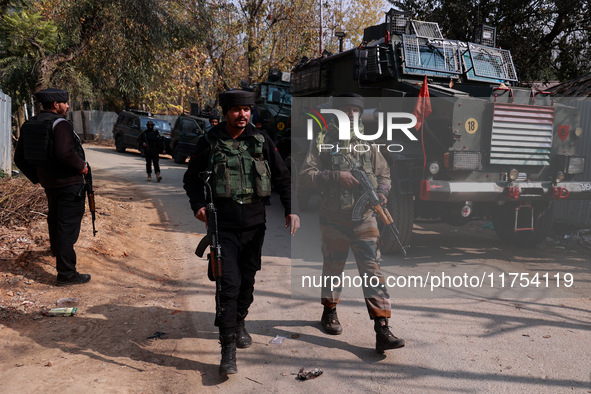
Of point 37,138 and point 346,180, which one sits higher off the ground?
point 37,138

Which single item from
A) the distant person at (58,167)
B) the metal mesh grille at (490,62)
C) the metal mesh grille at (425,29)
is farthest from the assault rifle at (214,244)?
the metal mesh grille at (490,62)

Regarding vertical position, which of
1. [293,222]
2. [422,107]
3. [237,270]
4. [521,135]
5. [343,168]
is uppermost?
[422,107]

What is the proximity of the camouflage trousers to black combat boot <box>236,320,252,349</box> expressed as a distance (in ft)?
2.31

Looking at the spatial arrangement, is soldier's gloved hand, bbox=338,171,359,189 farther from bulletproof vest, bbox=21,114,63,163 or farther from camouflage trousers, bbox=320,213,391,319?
bulletproof vest, bbox=21,114,63,163

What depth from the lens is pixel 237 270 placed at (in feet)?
11.9

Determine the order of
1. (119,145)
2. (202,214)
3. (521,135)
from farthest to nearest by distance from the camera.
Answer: (119,145) < (521,135) < (202,214)

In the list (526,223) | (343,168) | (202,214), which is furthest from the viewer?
(526,223)

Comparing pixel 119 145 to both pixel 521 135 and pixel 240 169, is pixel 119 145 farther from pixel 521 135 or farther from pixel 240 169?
pixel 240 169

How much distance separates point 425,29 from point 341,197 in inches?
228

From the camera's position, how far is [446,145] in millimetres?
6203

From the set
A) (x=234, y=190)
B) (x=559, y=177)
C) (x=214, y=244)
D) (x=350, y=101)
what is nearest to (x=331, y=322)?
(x=214, y=244)

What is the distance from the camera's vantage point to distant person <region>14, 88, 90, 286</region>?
4.85 m

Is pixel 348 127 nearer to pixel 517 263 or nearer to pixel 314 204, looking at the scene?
pixel 517 263

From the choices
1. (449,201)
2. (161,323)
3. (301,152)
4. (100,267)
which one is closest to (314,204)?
(301,152)
